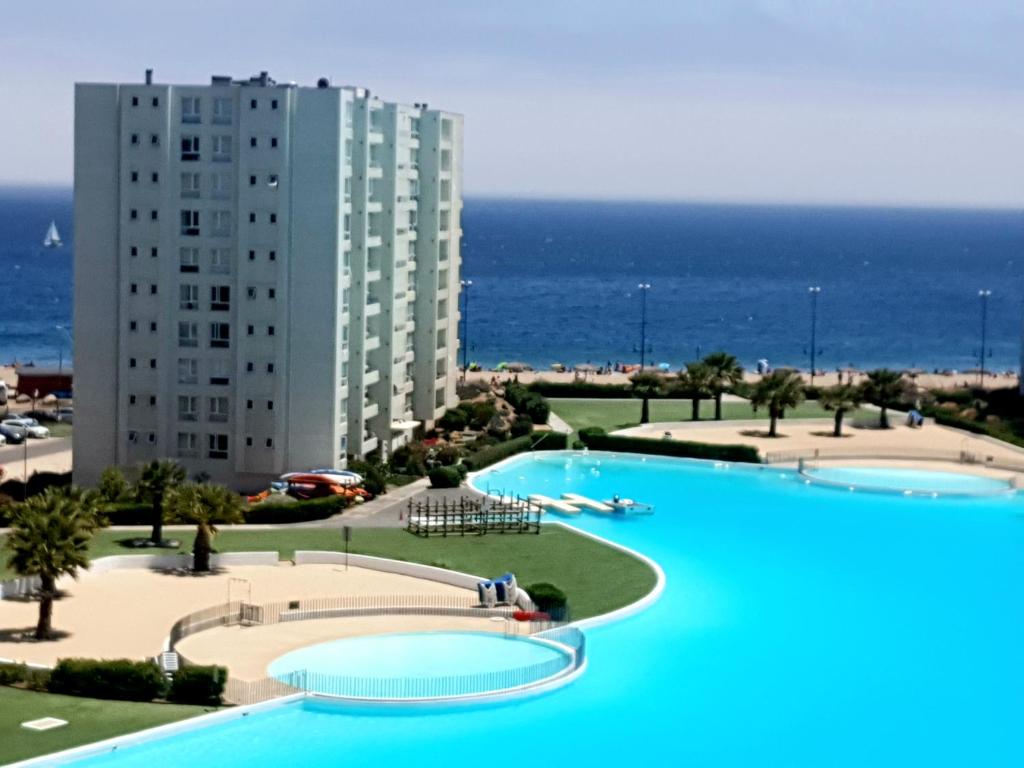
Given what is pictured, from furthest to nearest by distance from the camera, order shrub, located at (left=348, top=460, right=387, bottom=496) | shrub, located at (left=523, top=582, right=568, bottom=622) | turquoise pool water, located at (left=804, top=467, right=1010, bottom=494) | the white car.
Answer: the white car < turquoise pool water, located at (left=804, top=467, right=1010, bottom=494) < shrub, located at (left=348, top=460, right=387, bottom=496) < shrub, located at (left=523, top=582, right=568, bottom=622)

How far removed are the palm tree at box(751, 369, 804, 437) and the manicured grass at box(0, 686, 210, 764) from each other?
5680 centimetres

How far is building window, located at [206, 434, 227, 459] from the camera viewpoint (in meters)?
84.9

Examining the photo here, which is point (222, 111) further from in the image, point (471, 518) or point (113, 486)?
point (471, 518)

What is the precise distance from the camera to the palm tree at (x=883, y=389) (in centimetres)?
10662

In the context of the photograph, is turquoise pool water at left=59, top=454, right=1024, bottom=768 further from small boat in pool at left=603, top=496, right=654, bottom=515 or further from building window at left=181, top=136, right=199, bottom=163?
building window at left=181, top=136, right=199, bottom=163

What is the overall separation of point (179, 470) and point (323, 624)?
13373mm

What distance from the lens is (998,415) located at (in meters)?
108

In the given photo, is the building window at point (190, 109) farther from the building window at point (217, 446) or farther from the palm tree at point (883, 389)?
the palm tree at point (883, 389)

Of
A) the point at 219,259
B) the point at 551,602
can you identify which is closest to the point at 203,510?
the point at 551,602

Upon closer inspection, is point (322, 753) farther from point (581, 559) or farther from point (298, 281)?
point (298, 281)

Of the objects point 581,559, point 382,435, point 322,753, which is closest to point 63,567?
point 322,753

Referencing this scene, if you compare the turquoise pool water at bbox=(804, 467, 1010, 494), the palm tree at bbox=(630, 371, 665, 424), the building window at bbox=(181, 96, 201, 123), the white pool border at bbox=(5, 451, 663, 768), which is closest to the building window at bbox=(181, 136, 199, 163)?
the building window at bbox=(181, 96, 201, 123)

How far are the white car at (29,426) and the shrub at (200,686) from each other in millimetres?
49247

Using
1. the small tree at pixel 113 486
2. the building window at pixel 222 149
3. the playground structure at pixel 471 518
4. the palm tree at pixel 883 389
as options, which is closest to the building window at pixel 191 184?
the building window at pixel 222 149
